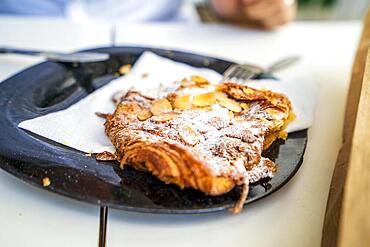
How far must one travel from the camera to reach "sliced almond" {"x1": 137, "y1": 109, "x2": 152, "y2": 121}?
685 mm

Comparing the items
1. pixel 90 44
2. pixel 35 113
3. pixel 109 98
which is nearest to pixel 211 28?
pixel 90 44

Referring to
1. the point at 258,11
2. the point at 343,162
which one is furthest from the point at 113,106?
the point at 258,11

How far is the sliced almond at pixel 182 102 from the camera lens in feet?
2.31

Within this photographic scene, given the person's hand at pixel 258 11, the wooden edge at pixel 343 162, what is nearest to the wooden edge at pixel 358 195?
the wooden edge at pixel 343 162

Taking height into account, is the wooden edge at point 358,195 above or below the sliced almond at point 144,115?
below

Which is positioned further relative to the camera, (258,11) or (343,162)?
(258,11)

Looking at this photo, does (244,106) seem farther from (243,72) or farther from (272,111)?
(243,72)

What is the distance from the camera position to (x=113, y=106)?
79cm

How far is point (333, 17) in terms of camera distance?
2.15 m

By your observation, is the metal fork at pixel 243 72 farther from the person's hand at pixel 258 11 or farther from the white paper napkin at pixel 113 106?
the person's hand at pixel 258 11

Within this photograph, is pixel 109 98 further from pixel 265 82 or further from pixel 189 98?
pixel 265 82

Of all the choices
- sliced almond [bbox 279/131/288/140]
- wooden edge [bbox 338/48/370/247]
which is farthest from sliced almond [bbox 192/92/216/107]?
wooden edge [bbox 338/48/370/247]

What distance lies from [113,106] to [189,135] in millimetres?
211

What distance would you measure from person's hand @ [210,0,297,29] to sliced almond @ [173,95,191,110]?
58cm
